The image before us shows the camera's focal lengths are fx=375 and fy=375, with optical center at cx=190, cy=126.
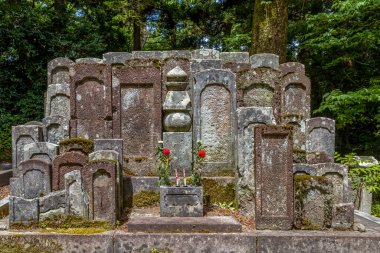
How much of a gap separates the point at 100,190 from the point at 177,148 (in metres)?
1.66

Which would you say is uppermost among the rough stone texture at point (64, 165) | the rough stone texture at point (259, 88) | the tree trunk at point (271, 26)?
the tree trunk at point (271, 26)

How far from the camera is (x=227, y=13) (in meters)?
16.6

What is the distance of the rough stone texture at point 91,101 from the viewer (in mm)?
6750

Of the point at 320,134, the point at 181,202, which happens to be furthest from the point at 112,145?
the point at 320,134

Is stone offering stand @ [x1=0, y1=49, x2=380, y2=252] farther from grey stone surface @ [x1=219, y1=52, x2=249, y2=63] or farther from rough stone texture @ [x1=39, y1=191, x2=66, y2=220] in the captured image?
grey stone surface @ [x1=219, y1=52, x2=249, y2=63]

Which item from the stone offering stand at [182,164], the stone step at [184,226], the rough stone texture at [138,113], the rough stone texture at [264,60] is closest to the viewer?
the stone offering stand at [182,164]

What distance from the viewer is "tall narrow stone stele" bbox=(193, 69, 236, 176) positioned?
6168 millimetres

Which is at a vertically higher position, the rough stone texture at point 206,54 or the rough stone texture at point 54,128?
the rough stone texture at point 206,54

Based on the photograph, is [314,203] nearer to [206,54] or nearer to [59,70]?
[206,54]

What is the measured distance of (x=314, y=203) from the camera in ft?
16.0

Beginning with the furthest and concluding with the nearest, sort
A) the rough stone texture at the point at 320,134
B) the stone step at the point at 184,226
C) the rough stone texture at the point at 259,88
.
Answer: the rough stone texture at the point at 320,134 → the rough stone texture at the point at 259,88 → the stone step at the point at 184,226

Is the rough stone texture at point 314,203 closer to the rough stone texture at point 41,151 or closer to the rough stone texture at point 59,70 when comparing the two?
the rough stone texture at point 41,151

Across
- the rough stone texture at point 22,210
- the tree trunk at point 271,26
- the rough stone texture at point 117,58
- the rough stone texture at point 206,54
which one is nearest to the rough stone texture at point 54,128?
the rough stone texture at point 117,58

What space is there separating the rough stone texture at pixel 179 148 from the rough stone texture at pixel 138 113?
48 centimetres
